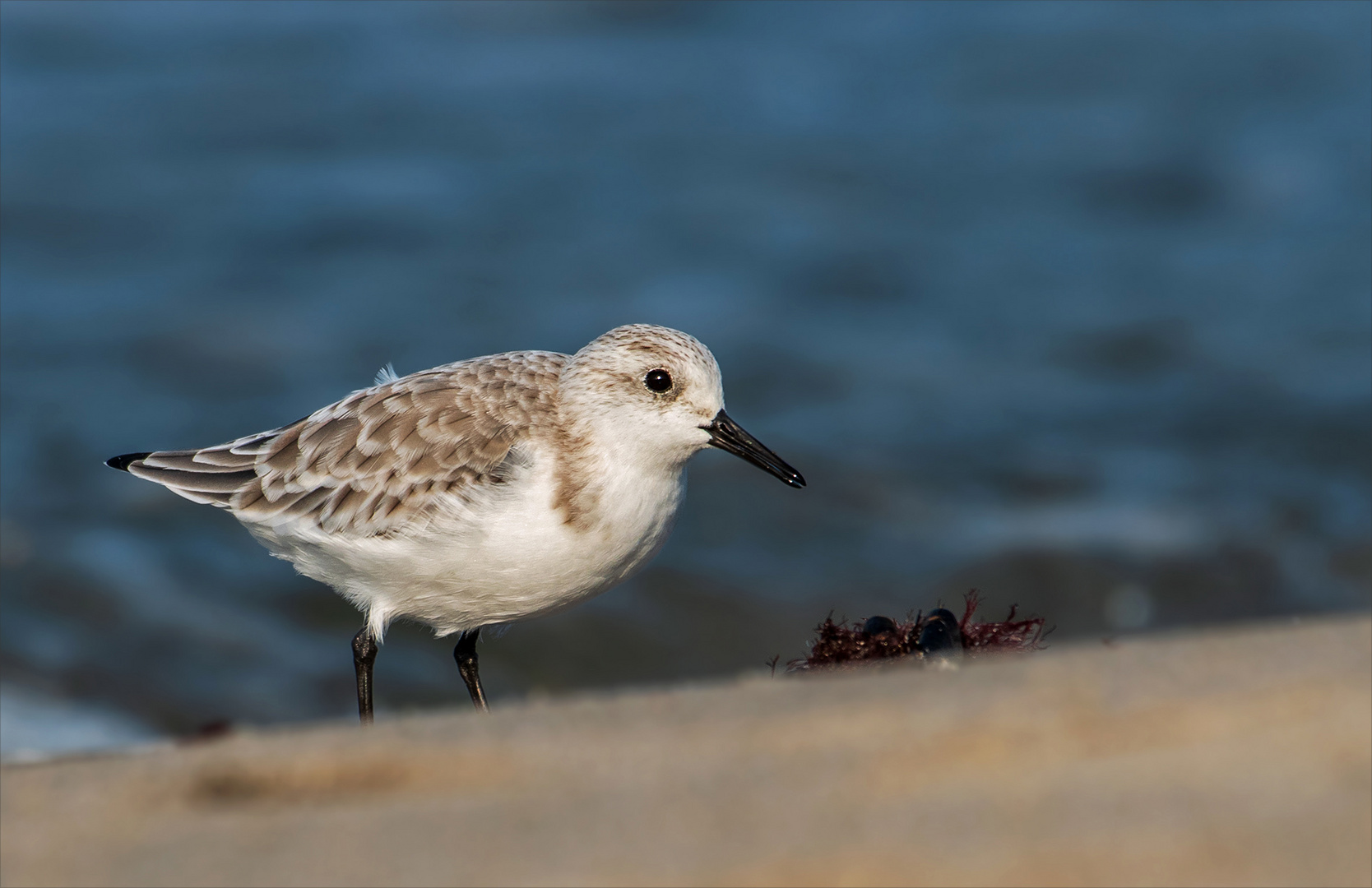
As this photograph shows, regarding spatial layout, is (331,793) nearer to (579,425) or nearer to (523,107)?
(579,425)

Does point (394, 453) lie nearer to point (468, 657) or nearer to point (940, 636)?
point (468, 657)

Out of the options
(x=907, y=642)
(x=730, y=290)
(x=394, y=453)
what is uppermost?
(x=730, y=290)

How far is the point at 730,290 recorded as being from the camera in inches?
540

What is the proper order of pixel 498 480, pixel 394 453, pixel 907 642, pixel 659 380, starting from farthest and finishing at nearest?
pixel 394 453 < pixel 659 380 < pixel 498 480 < pixel 907 642

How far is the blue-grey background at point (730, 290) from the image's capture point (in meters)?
10.2

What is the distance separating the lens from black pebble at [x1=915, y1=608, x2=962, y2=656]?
4215 mm

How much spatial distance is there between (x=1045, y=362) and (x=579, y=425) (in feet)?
27.6

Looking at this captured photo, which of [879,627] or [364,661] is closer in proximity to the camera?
[879,627]

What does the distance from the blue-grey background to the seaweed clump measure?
5346 millimetres

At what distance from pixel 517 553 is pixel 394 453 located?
2.59 feet

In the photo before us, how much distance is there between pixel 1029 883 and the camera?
2469mm

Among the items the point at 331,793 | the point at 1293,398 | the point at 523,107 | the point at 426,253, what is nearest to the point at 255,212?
the point at 426,253

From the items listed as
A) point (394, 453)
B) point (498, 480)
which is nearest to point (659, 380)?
point (498, 480)

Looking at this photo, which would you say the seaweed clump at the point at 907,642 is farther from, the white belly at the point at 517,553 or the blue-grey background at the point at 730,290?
the blue-grey background at the point at 730,290
